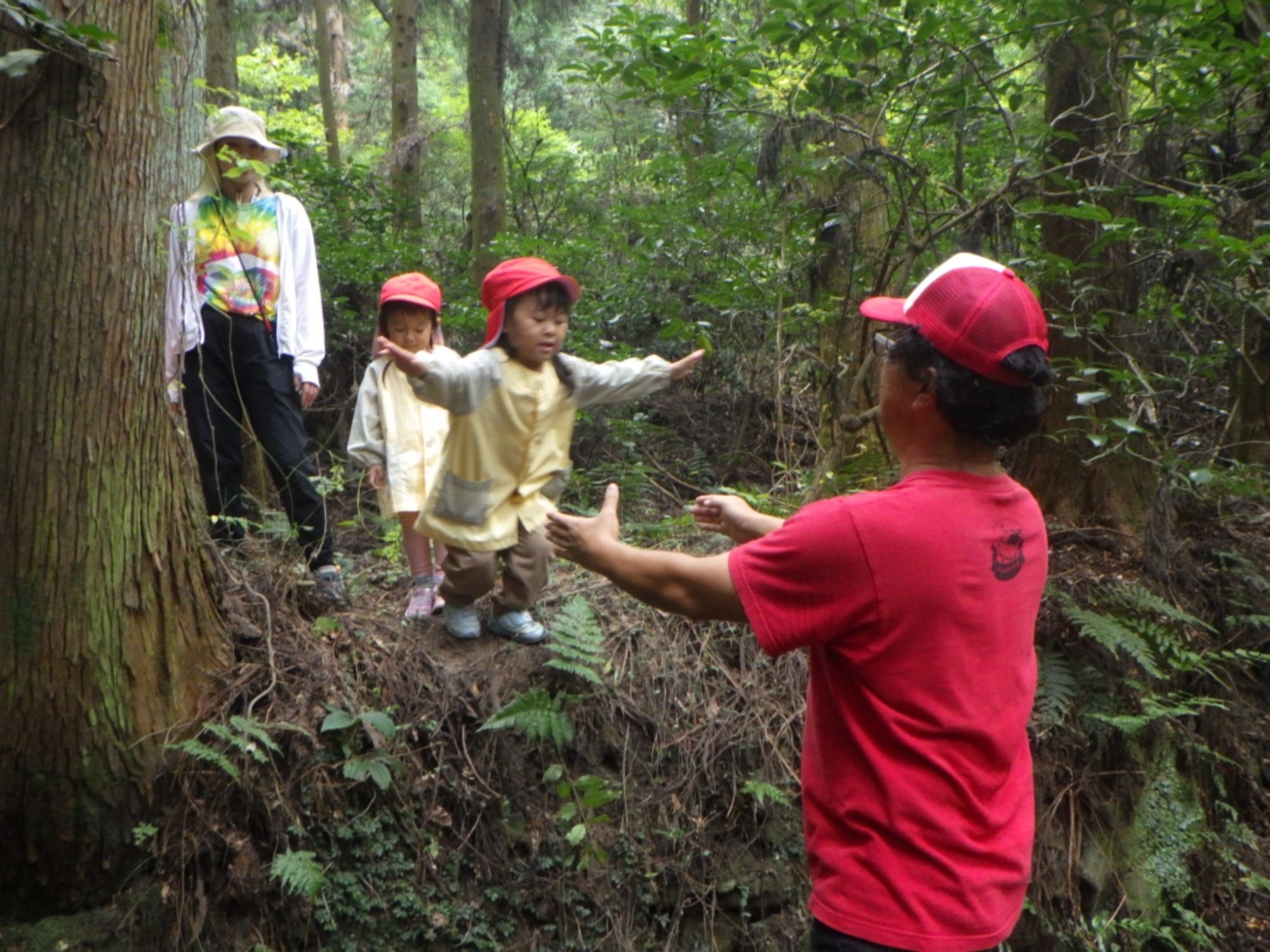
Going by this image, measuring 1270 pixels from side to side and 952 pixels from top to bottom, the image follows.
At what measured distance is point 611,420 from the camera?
8.70 meters

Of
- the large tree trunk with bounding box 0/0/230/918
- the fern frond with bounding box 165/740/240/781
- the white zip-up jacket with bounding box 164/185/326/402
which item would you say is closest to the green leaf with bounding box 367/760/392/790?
the fern frond with bounding box 165/740/240/781

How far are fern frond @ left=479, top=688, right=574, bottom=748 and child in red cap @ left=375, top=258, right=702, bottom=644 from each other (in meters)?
0.49

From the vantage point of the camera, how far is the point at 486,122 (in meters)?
10.8

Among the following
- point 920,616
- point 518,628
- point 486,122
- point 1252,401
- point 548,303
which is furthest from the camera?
point 486,122

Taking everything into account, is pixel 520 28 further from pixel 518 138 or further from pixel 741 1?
pixel 741 1

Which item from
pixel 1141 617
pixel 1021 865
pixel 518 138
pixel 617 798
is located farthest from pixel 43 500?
pixel 518 138

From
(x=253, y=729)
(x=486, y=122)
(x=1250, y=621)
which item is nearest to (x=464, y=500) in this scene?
Answer: (x=253, y=729)

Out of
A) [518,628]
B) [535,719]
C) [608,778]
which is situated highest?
[518,628]

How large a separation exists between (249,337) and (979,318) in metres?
3.93

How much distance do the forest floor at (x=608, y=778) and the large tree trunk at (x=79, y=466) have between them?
0.25 meters

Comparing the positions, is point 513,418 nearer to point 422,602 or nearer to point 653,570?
point 422,602

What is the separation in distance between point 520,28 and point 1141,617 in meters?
16.4

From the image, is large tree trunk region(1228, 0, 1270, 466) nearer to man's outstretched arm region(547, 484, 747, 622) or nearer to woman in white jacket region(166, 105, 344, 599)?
woman in white jacket region(166, 105, 344, 599)

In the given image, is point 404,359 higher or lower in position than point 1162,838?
higher
